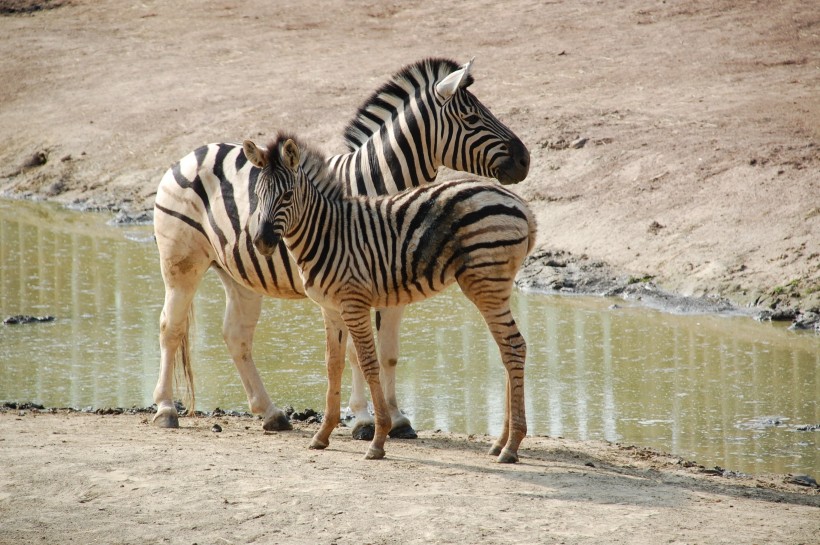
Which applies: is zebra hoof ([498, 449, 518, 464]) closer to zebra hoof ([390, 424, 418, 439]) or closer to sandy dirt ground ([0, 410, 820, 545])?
sandy dirt ground ([0, 410, 820, 545])

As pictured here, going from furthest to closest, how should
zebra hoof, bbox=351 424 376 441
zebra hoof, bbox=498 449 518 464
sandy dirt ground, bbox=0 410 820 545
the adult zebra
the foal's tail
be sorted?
1. the foal's tail
2. the adult zebra
3. zebra hoof, bbox=351 424 376 441
4. zebra hoof, bbox=498 449 518 464
5. sandy dirt ground, bbox=0 410 820 545

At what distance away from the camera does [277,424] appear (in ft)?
26.0

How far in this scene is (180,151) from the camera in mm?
18891

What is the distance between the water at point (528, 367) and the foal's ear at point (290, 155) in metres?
2.57

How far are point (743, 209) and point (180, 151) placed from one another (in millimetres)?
10100

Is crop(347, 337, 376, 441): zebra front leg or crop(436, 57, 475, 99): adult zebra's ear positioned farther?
crop(436, 57, 475, 99): adult zebra's ear

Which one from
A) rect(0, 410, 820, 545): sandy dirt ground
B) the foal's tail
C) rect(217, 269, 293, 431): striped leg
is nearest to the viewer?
rect(0, 410, 820, 545): sandy dirt ground

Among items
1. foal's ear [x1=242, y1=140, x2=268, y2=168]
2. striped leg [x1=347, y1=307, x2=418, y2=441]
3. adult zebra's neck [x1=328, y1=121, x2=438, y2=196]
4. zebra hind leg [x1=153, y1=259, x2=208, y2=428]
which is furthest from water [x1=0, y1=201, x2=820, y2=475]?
foal's ear [x1=242, y1=140, x2=268, y2=168]

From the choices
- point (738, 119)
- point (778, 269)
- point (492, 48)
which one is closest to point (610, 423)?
point (778, 269)

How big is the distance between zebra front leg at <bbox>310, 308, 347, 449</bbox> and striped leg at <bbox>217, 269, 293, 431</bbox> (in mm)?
932

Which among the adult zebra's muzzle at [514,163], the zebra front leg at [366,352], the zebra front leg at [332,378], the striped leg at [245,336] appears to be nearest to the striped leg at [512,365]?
the zebra front leg at [366,352]

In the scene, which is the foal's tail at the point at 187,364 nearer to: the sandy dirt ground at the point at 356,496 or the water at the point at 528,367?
the water at the point at 528,367

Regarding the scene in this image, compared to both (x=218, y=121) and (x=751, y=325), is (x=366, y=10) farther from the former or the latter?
(x=751, y=325)

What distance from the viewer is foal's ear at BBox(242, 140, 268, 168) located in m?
6.76
